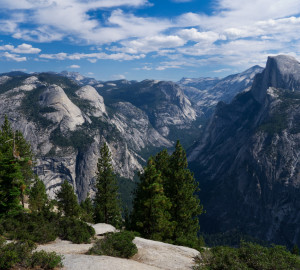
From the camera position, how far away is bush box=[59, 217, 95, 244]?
926 inches

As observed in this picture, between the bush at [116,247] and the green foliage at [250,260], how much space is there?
5.94 m

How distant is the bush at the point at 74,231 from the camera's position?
77.2 ft

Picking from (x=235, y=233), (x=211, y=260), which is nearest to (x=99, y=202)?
(x=211, y=260)

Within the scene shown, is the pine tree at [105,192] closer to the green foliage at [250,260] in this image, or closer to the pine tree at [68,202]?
the pine tree at [68,202]

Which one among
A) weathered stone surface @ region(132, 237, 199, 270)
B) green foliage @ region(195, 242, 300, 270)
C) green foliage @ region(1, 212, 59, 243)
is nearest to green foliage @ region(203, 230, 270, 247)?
weathered stone surface @ region(132, 237, 199, 270)

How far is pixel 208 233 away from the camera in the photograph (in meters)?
200

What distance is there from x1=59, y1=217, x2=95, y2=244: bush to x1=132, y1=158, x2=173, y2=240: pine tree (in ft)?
26.5

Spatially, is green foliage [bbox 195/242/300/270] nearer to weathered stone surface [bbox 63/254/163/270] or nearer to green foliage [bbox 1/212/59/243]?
weathered stone surface [bbox 63/254/163/270]

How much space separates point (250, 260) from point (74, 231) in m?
17.0

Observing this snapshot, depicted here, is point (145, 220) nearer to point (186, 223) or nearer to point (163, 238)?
point (163, 238)

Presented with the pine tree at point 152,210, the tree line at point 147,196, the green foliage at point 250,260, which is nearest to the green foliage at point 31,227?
the tree line at point 147,196

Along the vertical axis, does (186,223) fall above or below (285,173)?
above

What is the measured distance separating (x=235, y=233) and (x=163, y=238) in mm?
173893

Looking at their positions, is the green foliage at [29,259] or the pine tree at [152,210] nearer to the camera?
the green foliage at [29,259]
